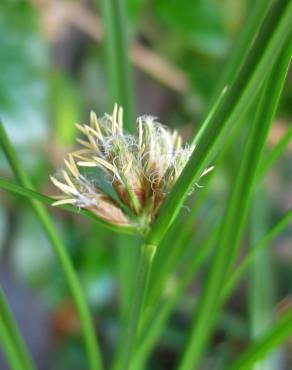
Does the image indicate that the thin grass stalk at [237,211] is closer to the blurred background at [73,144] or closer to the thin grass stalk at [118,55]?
the thin grass stalk at [118,55]

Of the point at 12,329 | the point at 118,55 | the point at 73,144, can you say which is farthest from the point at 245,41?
the point at 73,144

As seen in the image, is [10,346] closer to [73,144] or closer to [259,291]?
[259,291]

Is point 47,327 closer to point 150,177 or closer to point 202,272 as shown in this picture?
point 202,272

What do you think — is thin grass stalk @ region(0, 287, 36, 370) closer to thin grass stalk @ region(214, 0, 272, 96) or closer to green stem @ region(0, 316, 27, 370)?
green stem @ region(0, 316, 27, 370)

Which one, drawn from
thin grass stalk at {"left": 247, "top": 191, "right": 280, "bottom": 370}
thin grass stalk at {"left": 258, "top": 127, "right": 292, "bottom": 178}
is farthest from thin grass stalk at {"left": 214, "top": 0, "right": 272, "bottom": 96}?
thin grass stalk at {"left": 247, "top": 191, "right": 280, "bottom": 370}

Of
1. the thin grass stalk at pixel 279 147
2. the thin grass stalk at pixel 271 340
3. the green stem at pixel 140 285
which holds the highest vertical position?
the thin grass stalk at pixel 279 147

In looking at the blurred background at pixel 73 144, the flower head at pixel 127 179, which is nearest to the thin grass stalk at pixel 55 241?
the flower head at pixel 127 179

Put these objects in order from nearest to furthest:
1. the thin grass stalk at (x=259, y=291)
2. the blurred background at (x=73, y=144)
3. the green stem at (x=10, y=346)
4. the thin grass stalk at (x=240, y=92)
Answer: the thin grass stalk at (x=240, y=92) → the green stem at (x=10, y=346) → the thin grass stalk at (x=259, y=291) → the blurred background at (x=73, y=144)
